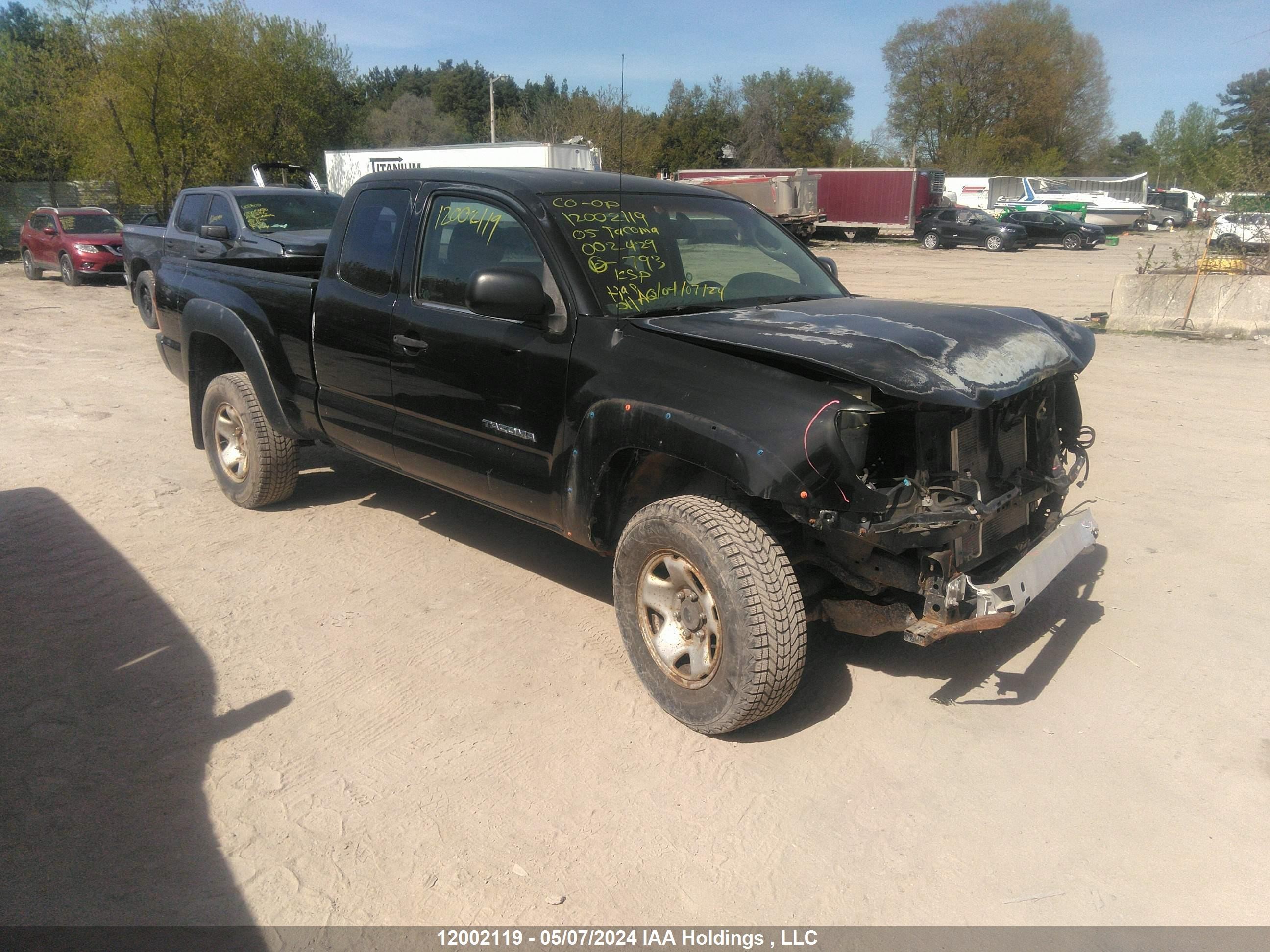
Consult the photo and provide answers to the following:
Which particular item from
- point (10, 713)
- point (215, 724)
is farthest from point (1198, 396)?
point (10, 713)

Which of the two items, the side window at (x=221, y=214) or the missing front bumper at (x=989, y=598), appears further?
the side window at (x=221, y=214)

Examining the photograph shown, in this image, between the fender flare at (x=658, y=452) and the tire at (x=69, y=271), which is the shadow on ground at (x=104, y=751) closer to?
the fender flare at (x=658, y=452)

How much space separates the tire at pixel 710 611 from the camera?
327 cm

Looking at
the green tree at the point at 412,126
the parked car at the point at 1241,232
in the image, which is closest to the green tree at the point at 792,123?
the green tree at the point at 412,126

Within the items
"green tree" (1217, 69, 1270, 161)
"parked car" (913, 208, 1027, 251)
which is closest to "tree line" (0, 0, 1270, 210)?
"green tree" (1217, 69, 1270, 161)

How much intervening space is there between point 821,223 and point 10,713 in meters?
40.1

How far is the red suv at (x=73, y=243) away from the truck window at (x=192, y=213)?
7.55m

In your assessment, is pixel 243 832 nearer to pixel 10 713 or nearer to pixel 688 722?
pixel 10 713

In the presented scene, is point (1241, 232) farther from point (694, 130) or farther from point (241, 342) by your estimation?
point (694, 130)

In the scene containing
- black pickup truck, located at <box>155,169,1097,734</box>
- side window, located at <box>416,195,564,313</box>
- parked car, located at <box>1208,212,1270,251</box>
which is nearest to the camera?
black pickup truck, located at <box>155,169,1097,734</box>

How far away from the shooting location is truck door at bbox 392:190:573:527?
3.99 meters

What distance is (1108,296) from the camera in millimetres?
17500

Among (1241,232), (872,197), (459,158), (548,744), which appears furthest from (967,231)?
(548,744)

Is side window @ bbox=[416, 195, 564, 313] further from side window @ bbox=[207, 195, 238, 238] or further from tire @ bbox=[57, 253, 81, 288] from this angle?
tire @ bbox=[57, 253, 81, 288]
